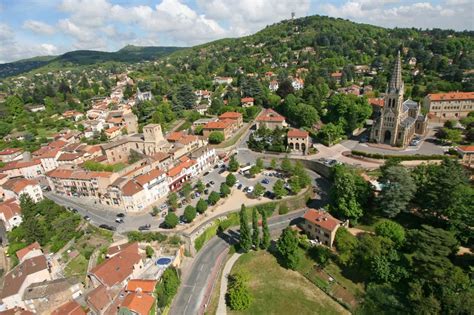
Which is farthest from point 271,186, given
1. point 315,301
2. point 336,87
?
point 336,87

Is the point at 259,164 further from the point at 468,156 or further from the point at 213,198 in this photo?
the point at 468,156

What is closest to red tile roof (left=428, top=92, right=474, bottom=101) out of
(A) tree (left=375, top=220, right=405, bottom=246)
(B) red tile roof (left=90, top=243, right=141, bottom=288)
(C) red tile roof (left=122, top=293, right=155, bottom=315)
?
(A) tree (left=375, top=220, right=405, bottom=246)

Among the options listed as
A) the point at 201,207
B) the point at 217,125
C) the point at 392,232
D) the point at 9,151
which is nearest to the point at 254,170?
the point at 201,207

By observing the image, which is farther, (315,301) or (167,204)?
(167,204)

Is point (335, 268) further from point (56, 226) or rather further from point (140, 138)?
point (140, 138)

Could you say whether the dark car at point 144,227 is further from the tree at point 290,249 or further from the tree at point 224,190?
the tree at point 290,249
